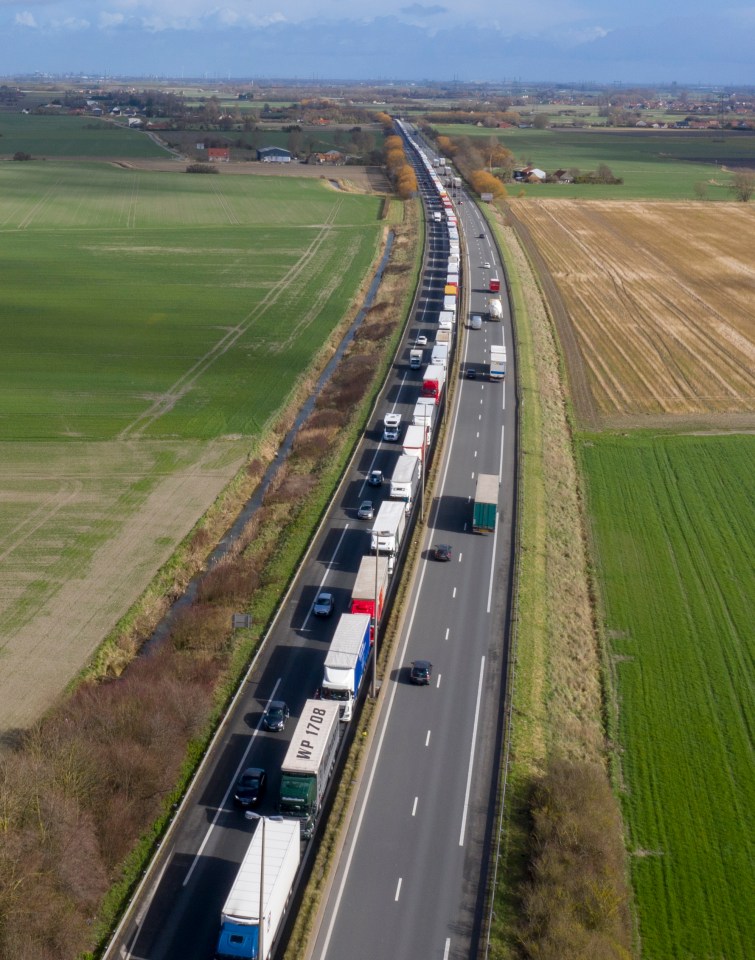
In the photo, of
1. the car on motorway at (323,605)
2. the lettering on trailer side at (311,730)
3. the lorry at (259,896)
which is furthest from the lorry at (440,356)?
the lorry at (259,896)

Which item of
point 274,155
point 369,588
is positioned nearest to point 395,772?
point 369,588

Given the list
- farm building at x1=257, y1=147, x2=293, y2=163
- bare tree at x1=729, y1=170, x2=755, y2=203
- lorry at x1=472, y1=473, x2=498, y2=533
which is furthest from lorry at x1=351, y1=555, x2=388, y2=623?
farm building at x1=257, y1=147, x2=293, y2=163

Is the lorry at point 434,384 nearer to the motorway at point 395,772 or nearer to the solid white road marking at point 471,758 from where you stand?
the motorway at point 395,772

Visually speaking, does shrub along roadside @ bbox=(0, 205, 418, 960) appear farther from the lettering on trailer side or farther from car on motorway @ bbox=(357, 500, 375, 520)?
the lettering on trailer side

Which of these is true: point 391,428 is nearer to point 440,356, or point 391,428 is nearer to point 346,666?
point 440,356

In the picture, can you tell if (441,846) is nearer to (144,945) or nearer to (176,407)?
(144,945)

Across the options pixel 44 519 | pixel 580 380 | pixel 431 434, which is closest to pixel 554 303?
pixel 580 380

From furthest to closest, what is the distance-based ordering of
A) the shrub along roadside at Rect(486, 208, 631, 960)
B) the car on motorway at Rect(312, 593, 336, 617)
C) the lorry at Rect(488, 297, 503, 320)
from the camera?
the lorry at Rect(488, 297, 503, 320)
the car on motorway at Rect(312, 593, 336, 617)
the shrub along roadside at Rect(486, 208, 631, 960)
